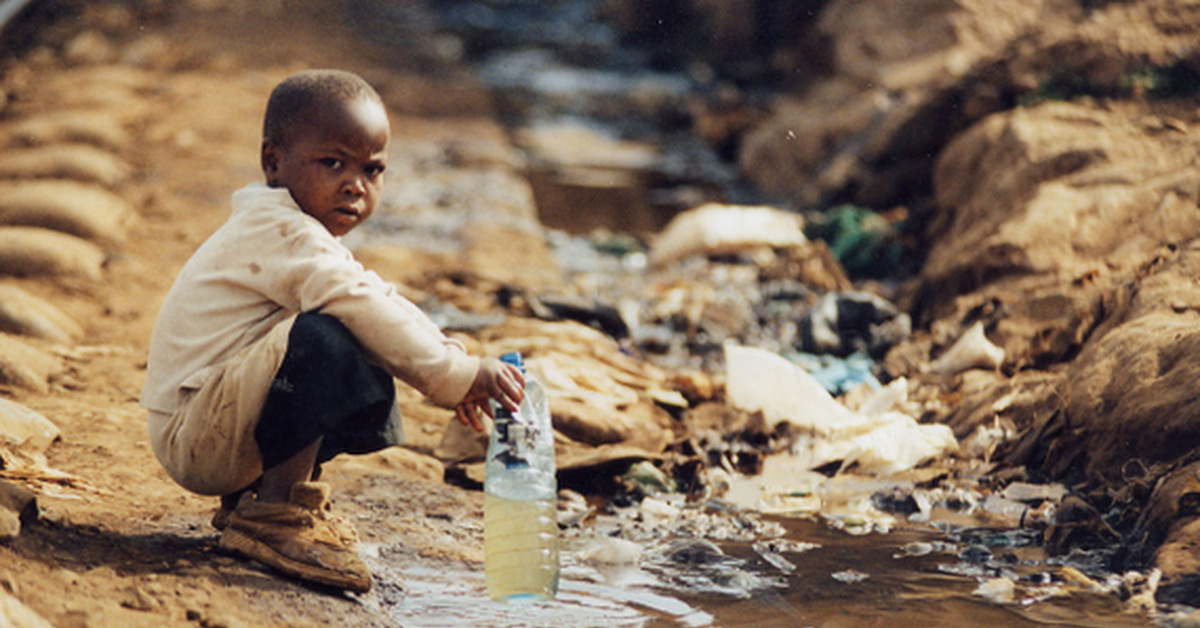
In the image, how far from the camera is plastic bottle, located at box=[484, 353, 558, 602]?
9.05 ft

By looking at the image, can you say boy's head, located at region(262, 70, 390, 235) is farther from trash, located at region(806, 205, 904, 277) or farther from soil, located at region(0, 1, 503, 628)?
trash, located at region(806, 205, 904, 277)

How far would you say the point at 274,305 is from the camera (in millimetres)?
2596

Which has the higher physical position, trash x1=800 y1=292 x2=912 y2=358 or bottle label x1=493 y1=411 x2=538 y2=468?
trash x1=800 y1=292 x2=912 y2=358

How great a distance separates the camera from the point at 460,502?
3.58 meters

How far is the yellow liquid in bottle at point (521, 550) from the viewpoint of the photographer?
109 inches

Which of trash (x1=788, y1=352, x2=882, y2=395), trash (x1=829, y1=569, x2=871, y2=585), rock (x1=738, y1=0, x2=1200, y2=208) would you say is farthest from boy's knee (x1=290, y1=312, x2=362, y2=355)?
rock (x1=738, y1=0, x2=1200, y2=208)

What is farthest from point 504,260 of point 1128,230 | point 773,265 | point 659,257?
point 1128,230

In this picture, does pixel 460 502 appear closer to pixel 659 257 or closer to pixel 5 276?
pixel 5 276

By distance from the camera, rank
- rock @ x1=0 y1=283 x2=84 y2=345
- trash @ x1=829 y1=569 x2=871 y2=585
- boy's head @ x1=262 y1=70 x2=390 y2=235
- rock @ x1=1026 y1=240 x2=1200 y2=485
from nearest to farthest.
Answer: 1. boy's head @ x1=262 y1=70 x2=390 y2=235
2. trash @ x1=829 y1=569 x2=871 y2=585
3. rock @ x1=1026 y1=240 x2=1200 y2=485
4. rock @ x1=0 y1=283 x2=84 y2=345

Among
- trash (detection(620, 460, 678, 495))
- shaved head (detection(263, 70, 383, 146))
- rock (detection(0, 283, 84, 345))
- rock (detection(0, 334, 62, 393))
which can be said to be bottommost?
trash (detection(620, 460, 678, 495))

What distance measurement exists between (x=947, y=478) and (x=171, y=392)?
2357 mm

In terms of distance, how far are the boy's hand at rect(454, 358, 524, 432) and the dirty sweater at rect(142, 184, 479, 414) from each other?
1.0 inches

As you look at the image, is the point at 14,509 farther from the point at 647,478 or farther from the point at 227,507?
the point at 647,478

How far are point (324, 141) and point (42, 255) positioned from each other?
3.49 m
